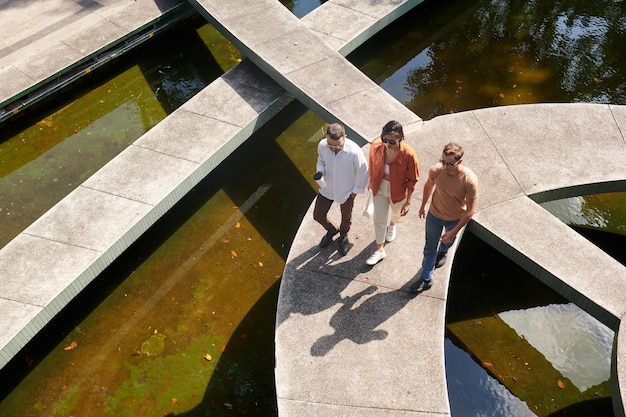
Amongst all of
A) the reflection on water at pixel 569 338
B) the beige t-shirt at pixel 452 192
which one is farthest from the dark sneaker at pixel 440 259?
the reflection on water at pixel 569 338

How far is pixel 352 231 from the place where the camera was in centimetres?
665

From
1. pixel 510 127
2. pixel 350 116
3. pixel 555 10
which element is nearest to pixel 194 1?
pixel 350 116

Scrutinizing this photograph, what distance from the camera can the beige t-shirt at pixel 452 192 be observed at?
16.4ft

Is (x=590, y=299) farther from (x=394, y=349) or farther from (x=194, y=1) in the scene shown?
(x=194, y=1)

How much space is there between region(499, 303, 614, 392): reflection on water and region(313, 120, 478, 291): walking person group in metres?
1.41

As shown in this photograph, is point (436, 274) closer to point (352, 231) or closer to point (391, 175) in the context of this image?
point (352, 231)

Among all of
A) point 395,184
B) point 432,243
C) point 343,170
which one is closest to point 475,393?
point 432,243

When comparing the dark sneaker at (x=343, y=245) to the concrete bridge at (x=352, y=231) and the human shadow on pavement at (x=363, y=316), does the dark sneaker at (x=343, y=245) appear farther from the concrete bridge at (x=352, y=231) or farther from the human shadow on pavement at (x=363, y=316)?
the human shadow on pavement at (x=363, y=316)

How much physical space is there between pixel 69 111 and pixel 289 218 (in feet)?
15.2

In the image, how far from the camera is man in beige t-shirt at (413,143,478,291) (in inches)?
194

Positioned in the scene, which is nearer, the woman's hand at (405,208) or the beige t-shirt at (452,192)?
the beige t-shirt at (452,192)

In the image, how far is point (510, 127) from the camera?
7.81m

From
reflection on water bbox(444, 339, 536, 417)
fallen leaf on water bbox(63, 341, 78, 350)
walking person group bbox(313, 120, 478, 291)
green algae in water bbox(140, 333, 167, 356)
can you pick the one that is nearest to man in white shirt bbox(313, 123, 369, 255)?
walking person group bbox(313, 120, 478, 291)

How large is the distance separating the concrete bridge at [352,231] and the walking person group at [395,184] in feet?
1.85
